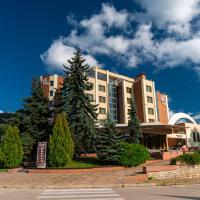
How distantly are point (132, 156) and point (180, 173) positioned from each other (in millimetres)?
5716

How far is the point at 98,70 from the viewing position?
65.9 meters

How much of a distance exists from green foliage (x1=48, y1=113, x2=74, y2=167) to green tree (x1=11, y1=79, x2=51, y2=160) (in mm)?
4827

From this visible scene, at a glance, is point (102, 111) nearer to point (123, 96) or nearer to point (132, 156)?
point (123, 96)

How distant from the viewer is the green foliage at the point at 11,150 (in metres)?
26.7

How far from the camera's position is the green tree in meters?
31.1

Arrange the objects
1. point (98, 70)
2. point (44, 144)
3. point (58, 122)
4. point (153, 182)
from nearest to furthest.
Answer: point (153, 182) → point (44, 144) → point (58, 122) → point (98, 70)

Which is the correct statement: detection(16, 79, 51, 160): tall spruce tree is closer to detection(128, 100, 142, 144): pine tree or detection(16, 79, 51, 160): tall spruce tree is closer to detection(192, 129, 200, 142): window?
detection(128, 100, 142, 144): pine tree

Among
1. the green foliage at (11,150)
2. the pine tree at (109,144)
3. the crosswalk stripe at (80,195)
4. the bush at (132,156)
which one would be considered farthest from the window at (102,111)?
the crosswalk stripe at (80,195)

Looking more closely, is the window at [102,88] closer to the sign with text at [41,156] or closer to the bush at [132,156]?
the bush at [132,156]

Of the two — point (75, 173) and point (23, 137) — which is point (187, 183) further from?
point (23, 137)

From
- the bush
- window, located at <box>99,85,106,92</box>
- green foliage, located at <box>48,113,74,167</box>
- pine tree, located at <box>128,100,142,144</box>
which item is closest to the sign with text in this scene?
green foliage, located at <box>48,113,74,167</box>

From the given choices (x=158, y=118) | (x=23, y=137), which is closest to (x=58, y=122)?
(x=23, y=137)

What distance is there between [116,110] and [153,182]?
49464mm

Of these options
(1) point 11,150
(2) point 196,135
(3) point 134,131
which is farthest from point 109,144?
(2) point 196,135
